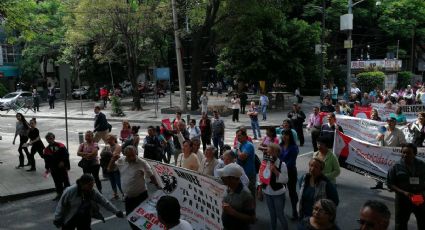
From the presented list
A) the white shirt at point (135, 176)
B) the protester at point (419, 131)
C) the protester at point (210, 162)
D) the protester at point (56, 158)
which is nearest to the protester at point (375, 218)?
the protester at point (210, 162)

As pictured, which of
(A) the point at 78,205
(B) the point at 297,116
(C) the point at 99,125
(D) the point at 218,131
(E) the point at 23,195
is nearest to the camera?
(A) the point at 78,205

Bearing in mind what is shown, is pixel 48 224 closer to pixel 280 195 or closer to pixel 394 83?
pixel 280 195

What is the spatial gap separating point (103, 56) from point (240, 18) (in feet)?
35.2

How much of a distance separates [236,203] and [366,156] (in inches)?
198

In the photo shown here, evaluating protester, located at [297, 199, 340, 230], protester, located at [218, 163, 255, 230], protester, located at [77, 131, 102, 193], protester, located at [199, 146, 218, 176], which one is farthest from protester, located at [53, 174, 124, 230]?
protester, located at [77, 131, 102, 193]

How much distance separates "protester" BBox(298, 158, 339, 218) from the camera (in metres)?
5.34

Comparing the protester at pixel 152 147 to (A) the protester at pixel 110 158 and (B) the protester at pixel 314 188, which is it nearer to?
(A) the protester at pixel 110 158

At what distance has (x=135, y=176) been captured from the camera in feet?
22.2

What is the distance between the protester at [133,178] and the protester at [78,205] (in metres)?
0.82

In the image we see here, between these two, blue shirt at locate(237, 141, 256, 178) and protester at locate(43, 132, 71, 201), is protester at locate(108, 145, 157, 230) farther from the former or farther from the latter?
protester at locate(43, 132, 71, 201)

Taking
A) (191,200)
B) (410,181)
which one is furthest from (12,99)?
(410,181)

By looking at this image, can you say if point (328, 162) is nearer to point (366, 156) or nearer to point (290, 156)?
point (290, 156)

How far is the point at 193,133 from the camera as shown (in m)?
12.8

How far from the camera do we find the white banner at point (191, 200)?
5.32m
